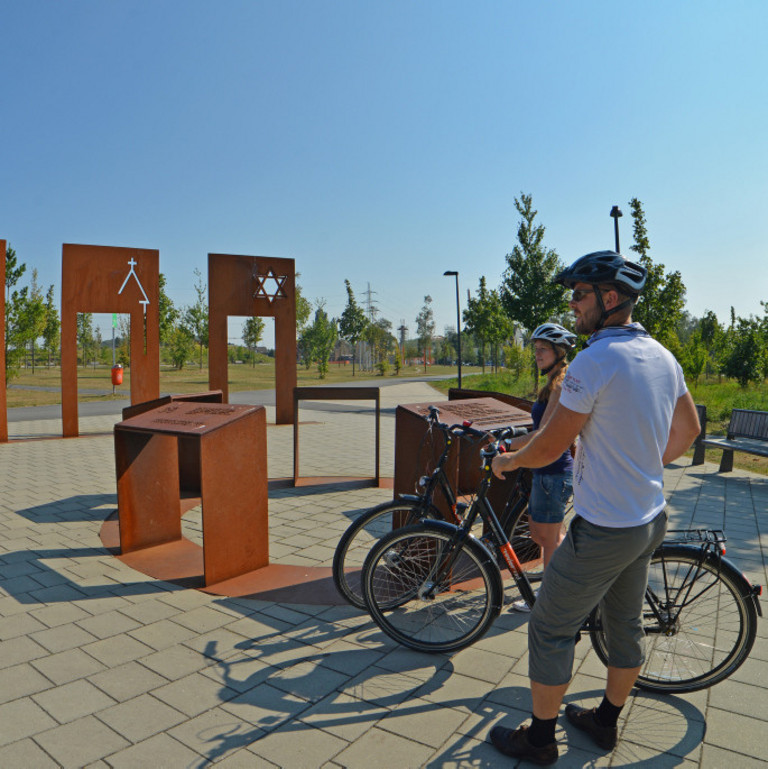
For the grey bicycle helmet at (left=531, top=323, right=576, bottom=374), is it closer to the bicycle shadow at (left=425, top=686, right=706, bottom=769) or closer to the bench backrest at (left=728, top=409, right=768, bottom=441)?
the bicycle shadow at (left=425, top=686, right=706, bottom=769)

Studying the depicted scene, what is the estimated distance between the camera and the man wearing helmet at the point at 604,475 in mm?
2047

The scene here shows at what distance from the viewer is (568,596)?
2.18 m

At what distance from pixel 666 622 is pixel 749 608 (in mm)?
361

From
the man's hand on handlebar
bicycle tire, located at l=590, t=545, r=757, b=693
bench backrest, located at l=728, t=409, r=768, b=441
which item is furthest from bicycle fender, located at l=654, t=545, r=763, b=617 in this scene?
bench backrest, located at l=728, t=409, r=768, b=441

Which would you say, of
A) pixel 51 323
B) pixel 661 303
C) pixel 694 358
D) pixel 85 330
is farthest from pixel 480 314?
pixel 85 330

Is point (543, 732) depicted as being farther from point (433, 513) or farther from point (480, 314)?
point (480, 314)

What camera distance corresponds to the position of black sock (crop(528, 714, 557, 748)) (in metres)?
2.30

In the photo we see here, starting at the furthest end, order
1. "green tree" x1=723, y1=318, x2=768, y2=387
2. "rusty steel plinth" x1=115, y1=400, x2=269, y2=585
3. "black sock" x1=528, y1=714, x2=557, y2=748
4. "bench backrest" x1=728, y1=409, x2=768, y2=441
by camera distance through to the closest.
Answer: "green tree" x1=723, y1=318, x2=768, y2=387 < "bench backrest" x1=728, y1=409, x2=768, y2=441 < "rusty steel plinth" x1=115, y1=400, x2=269, y2=585 < "black sock" x1=528, y1=714, x2=557, y2=748

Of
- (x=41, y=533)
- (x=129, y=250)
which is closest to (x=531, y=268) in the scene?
(x=129, y=250)

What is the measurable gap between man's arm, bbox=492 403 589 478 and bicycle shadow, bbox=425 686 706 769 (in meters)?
1.16

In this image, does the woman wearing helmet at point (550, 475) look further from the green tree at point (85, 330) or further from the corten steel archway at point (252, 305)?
the green tree at point (85, 330)

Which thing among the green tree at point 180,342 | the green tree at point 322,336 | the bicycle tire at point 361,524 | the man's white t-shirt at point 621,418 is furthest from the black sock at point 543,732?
the green tree at point 322,336

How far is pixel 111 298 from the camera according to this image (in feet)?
38.8

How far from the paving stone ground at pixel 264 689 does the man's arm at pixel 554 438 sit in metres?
1.18
